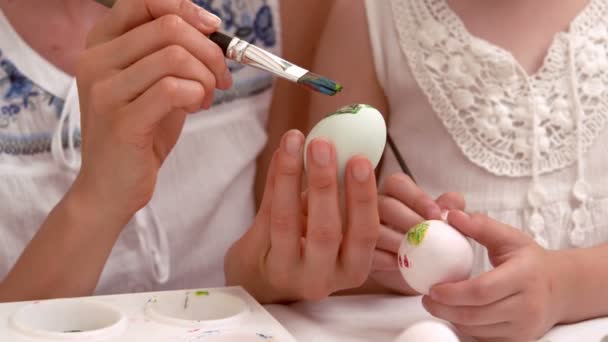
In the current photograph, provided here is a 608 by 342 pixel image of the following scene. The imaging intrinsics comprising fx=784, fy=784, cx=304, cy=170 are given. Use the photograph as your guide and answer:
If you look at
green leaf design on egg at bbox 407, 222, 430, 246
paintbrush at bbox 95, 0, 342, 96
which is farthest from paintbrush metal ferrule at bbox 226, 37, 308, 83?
green leaf design on egg at bbox 407, 222, 430, 246

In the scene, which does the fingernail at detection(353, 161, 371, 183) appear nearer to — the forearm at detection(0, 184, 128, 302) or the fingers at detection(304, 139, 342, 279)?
the fingers at detection(304, 139, 342, 279)

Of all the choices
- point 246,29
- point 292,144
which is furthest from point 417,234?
point 246,29

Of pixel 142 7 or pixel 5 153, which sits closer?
pixel 142 7

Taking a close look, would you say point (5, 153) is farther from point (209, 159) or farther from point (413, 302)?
point (413, 302)

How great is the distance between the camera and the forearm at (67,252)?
30.1 inches

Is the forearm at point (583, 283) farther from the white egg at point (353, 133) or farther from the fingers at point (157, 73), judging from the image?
the fingers at point (157, 73)

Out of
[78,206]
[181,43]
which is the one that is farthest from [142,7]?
[78,206]

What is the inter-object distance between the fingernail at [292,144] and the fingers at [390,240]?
0.16 metres

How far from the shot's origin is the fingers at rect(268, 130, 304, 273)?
65cm

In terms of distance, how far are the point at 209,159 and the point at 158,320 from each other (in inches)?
15.6

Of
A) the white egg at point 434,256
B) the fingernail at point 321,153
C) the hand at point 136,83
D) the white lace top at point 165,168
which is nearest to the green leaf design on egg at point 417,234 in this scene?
the white egg at point 434,256

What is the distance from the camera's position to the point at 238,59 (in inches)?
26.9

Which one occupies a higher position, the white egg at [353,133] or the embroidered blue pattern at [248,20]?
the embroidered blue pattern at [248,20]

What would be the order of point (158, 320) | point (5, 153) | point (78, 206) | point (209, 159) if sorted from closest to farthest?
1. point (158, 320)
2. point (78, 206)
3. point (5, 153)
4. point (209, 159)
